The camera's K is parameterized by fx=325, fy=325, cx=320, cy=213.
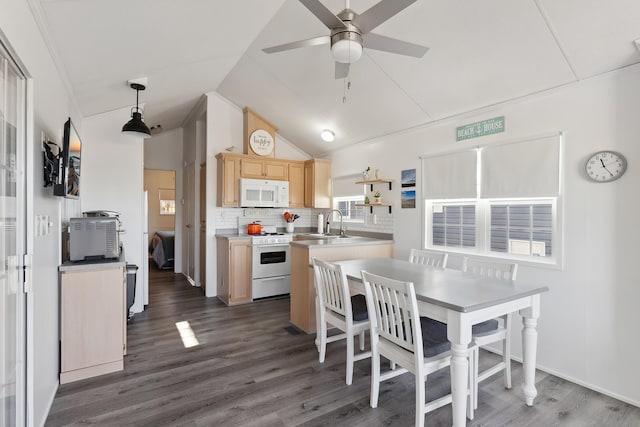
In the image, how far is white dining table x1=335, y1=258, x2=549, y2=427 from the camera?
1.73 m

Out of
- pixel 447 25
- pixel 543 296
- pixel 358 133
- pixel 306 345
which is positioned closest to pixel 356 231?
pixel 358 133

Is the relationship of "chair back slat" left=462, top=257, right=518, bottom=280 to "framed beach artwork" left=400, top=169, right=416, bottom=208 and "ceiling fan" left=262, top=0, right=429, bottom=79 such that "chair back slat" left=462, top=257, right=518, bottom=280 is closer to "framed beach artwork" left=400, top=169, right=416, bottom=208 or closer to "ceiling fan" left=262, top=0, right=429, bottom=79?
"framed beach artwork" left=400, top=169, right=416, bottom=208

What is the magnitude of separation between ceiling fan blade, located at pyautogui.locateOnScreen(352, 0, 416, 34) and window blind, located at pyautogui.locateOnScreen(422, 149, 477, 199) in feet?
6.06

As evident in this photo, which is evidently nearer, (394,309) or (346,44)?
(346,44)

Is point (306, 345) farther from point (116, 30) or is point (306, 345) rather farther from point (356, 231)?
point (116, 30)

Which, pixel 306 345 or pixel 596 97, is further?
pixel 306 345

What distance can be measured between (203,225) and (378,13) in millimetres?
4225

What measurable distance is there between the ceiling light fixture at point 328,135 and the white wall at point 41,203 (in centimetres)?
301

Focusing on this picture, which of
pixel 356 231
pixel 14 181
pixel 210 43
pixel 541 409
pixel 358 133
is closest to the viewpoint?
pixel 14 181

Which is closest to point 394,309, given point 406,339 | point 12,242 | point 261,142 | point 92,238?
point 406,339

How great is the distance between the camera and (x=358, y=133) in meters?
4.45

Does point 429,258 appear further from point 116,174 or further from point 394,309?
point 116,174

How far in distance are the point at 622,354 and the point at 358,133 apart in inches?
134

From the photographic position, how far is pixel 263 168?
5039 millimetres
